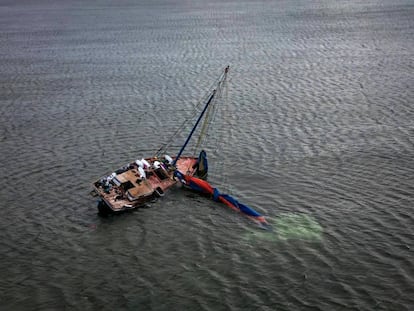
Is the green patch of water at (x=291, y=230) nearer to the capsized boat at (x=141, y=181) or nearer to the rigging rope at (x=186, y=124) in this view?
the capsized boat at (x=141, y=181)

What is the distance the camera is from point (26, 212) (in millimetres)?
51469

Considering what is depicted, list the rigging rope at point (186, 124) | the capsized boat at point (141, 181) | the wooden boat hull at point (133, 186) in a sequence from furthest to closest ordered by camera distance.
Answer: the rigging rope at point (186, 124) → the capsized boat at point (141, 181) → the wooden boat hull at point (133, 186)

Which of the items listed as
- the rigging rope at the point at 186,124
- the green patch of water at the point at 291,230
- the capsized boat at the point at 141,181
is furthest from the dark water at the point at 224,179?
the capsized boat at the point at 141,181

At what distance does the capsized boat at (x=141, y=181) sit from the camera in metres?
50.8

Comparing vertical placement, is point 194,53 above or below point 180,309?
above

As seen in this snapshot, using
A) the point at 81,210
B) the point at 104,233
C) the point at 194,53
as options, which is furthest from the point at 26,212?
the point at 194,53

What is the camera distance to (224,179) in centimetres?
5734

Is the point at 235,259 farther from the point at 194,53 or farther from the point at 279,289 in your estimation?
the point at 194,53

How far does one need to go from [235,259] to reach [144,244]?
8.27 metres

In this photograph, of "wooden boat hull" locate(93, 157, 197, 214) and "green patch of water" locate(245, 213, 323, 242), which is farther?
"wooden boat hull" locate(93, 157, 197, 214)

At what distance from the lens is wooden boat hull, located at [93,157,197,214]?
50.3 m

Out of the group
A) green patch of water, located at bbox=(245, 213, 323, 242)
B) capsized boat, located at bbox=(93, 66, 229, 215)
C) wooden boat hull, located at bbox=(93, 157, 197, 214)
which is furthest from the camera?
capsized boat, located at bbox=(93, 66, 229, 215)

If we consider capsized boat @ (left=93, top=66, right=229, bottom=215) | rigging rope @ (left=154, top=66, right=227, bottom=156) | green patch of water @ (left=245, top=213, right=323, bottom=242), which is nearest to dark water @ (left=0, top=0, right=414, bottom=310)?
green patch of water @ (left=245, top=213, right=323, bottom=242)

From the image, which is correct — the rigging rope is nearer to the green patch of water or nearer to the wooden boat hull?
the wooden boat hull
